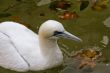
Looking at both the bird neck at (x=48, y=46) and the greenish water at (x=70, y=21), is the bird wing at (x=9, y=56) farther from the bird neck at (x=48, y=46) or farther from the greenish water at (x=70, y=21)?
the greenish water at (x=70, y=21)

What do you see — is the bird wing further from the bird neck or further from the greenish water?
the greenish water

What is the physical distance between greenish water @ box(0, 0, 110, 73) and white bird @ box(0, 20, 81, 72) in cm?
42

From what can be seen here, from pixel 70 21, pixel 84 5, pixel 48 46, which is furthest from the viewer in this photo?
pixel 84 5

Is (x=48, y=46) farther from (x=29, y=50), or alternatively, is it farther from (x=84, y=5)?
(x=84, y=5)

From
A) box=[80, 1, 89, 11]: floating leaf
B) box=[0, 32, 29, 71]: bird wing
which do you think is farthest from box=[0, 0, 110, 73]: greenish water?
box=[0, 32, 29, 71]: bird wing

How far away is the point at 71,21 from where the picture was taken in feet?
18.7

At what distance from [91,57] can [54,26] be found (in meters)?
0.75

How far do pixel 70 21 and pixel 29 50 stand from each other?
3.58ft

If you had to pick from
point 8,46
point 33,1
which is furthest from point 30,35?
point 33,1

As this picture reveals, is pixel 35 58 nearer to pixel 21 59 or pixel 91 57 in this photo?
pixel 21 59

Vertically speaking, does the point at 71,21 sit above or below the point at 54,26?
below

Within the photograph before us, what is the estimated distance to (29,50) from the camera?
4.80 meters

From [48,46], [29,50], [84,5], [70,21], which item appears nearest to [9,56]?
[29,50]

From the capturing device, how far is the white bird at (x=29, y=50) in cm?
475
